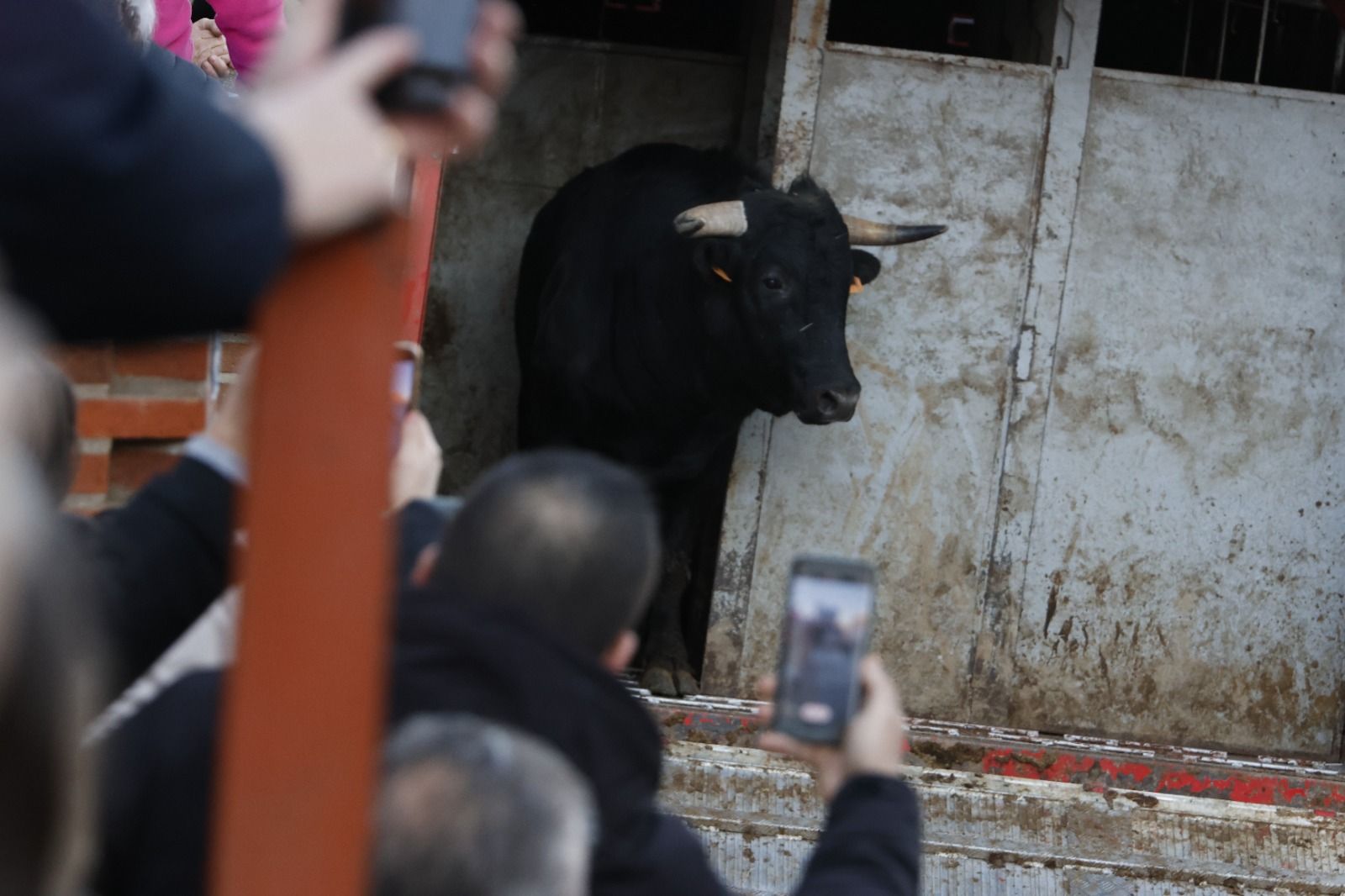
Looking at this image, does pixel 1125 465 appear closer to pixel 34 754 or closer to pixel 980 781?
pixel 980 781

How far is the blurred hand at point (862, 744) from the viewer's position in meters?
1.67

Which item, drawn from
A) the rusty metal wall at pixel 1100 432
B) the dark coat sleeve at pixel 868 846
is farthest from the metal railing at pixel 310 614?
the rusty metal wall at pixel 1100 432

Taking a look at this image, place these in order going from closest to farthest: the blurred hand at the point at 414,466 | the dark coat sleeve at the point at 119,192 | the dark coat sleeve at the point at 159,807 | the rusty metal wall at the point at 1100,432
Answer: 1. the dark coat sleeve at the point at 119,192
2. the dark coat sleeve at the point at 159,807
3. the blurred hand at the point at 414,466
4. the rusty metal wall at the point at 1100,432

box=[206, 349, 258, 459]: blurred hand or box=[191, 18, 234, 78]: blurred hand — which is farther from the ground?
box=[191, 18, 234, 78]: blurred hand

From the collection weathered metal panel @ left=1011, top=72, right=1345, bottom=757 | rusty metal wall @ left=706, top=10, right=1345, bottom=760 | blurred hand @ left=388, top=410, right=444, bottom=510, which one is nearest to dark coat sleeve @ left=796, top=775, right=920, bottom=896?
blurred hand @ left=388, top=410, right=444, bottom=510

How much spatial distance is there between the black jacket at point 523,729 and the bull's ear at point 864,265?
446 cm

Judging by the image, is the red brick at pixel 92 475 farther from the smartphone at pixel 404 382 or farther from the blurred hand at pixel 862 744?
the blurred hand at pixel 862 744

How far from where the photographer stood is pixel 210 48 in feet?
14.4

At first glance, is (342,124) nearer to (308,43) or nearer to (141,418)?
(308,43)

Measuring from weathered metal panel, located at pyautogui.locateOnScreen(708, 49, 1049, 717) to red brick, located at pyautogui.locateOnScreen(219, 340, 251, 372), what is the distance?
3.26 metres

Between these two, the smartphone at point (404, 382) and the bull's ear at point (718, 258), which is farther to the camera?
the bull's ear at point (718, 258)

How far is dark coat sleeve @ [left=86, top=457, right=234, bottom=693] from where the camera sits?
177 centimetres

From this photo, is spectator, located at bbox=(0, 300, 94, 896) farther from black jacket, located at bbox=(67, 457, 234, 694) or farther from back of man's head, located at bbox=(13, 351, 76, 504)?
black jacket, located at bbox=(67, 457, 234, 694)

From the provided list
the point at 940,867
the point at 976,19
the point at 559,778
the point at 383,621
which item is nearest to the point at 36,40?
the point at 383,621
